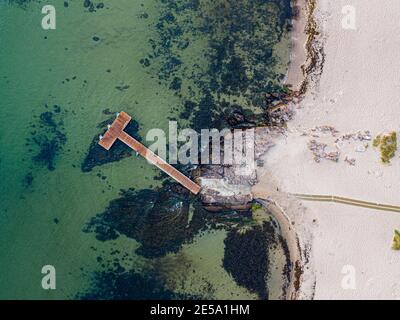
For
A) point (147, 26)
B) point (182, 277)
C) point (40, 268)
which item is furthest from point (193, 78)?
point (40, 268)

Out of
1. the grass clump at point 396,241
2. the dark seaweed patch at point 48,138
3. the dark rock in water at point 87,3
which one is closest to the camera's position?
the grass clump at point 396,241

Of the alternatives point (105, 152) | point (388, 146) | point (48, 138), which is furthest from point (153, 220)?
point (388, 146)

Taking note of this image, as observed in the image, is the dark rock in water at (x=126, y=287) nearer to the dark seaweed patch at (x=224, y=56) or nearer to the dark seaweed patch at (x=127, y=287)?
the dark seaweed patch at (x=127, y=287)

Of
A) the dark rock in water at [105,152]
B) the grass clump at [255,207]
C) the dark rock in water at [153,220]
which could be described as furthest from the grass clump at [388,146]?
the dark rock in water at [105,152]

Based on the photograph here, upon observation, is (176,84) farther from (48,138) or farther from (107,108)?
(48,138)

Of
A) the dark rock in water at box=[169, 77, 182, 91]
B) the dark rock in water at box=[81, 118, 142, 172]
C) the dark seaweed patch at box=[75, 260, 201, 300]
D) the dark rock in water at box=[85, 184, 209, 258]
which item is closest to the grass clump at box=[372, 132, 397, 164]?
the dark rock in water at box=[85, 184, 209, 258]
